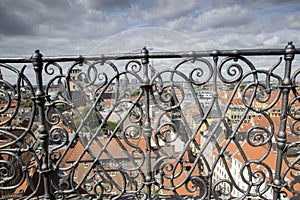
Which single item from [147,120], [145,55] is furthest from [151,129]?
[145,55]

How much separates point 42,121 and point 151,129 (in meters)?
0.85

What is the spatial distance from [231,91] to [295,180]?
862 millimetres

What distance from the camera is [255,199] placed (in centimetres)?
182

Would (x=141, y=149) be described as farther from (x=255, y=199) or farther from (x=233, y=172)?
(x=255, y=199)

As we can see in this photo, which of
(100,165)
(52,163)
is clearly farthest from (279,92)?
(52,163)

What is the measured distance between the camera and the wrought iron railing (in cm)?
165

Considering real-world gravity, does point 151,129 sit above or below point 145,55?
below

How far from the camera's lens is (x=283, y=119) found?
1.63 metres

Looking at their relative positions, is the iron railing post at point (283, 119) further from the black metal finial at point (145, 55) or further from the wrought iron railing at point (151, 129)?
the black metal finial at point (145, 55)

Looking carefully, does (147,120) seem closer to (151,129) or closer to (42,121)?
(151,129)

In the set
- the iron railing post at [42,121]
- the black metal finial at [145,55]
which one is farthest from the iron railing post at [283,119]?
the iron railing post at [42,121]

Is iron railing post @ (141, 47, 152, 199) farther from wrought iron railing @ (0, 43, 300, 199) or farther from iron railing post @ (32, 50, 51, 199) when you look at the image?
iron railing post @ (32, 50, 51, 199)

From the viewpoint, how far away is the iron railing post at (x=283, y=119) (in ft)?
4.97

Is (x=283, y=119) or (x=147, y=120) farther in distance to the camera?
(x=147, y=120)
